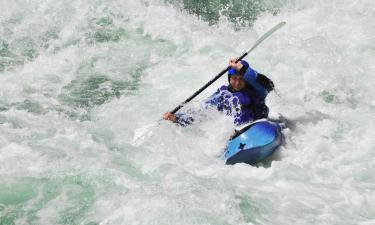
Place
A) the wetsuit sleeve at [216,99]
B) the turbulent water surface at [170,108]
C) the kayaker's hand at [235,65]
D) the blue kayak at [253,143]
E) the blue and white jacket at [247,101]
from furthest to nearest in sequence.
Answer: the wetsuit sleeve at [216,99]
the blue and white jacket at [247,101]
the kayaker's hand at [235,65]
the blue kayak at [253,143]
the turbulent water surface at [170,108]

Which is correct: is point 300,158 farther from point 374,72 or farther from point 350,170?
point 374,72

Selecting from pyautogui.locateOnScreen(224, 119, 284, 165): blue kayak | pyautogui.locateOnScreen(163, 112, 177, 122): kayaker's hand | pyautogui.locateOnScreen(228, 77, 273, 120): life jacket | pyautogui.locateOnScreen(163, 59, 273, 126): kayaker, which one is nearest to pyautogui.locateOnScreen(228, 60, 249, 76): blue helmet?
pyautogui.locateOnScreen(163, 59, 273, 126): kayaker

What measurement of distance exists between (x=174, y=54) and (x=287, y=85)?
84.4 inches

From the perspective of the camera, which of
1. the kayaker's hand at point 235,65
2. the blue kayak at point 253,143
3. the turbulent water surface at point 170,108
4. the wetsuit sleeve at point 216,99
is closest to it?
the turbulent water surface at point 170,108

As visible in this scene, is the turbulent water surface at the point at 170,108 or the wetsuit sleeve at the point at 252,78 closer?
the turbulent water surface at the point at 170,108

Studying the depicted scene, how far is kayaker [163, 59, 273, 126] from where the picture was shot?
5.95 m

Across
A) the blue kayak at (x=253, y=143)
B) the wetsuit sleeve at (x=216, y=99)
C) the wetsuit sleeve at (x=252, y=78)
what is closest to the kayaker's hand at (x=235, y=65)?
the wetsuit sleeve at (x=252, y=78)

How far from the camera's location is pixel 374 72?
25.7ft

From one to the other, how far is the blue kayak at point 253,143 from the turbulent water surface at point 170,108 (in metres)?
0.16

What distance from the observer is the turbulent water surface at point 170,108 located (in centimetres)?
470

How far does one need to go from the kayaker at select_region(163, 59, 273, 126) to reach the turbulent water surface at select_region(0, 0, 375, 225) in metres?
0.27

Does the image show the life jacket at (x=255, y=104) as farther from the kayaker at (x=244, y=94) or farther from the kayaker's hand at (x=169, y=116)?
the kayaker's hand at (x=169, y=116)

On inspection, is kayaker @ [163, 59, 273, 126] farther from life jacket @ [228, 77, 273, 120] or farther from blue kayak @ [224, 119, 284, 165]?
blue kayak @ [224, 119, 284, 165]

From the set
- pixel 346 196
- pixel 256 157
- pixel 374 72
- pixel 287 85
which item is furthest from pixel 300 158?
pixel 374 72
